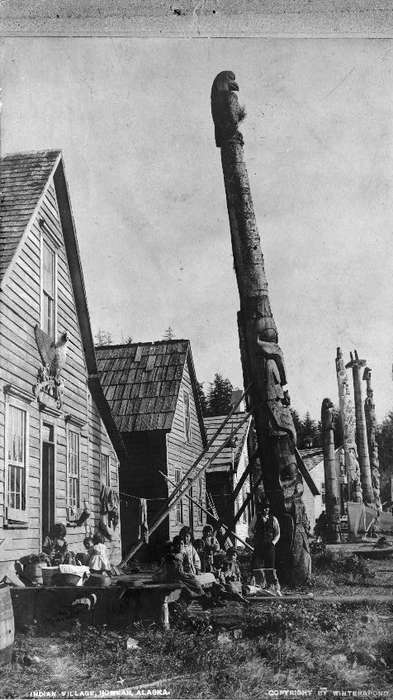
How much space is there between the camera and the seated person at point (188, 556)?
927 centimetres

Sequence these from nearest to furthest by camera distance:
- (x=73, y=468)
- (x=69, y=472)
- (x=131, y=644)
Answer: (x=131, y=644)
(x=69, y=472)
(x=73, y=468)

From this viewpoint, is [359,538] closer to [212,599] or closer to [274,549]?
[274,549]

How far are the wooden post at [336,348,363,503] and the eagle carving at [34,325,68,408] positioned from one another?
10325mm

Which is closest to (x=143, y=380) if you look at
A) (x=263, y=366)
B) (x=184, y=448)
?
(x=184, y=448)

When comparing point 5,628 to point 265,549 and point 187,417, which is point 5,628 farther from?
point 187,417

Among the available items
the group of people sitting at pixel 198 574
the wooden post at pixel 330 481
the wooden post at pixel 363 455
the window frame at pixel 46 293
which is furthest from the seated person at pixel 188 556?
the wooden post at pixel 363 455

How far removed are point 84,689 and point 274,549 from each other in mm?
4784

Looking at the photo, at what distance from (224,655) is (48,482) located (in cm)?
511

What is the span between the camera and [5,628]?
662cm

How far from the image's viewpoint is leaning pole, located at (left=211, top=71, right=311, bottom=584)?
10.3m

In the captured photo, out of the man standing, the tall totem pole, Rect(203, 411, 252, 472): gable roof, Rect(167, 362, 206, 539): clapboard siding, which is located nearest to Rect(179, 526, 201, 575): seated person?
the man standing

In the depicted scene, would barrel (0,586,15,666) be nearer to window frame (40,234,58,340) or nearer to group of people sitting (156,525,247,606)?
group of people sitting (156,525,247,606)

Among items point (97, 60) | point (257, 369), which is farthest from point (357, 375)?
point (97, 60)

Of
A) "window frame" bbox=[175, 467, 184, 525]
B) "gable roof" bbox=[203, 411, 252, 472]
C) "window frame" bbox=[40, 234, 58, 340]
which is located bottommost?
"window frame" bbox=[175, 467, 184, 525]
